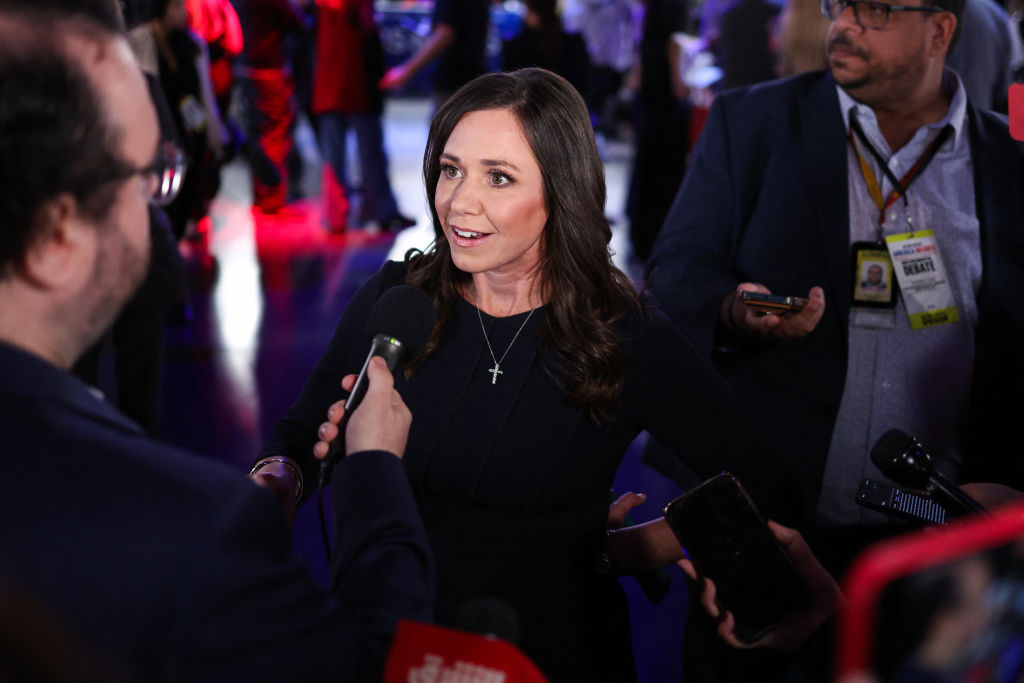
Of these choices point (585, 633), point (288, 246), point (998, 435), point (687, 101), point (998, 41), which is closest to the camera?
point (585, 633)

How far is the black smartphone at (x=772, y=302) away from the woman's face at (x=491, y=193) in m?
0.51

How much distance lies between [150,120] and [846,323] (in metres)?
1.67

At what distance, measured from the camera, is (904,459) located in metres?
1.29

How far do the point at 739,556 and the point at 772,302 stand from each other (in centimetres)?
76

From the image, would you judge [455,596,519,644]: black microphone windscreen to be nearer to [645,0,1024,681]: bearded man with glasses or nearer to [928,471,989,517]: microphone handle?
[928,471,989,517]: microphone handle

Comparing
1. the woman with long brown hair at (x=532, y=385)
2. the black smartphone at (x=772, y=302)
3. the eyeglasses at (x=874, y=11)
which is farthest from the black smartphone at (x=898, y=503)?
the eyeglasses at (x=874, y=11)

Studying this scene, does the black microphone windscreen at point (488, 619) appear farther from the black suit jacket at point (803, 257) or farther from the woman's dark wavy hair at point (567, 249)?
the black suit jacket at point (803, 257)

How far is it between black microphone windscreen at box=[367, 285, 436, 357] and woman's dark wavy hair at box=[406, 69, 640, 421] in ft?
Answer: 1.12

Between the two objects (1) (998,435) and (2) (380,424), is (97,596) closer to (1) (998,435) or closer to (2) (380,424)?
(2) (380,424)

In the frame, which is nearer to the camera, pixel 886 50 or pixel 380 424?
pixel 380 424

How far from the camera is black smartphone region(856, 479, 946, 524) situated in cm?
138

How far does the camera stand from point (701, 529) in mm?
1328

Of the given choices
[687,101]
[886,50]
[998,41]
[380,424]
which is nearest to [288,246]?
[687,101]

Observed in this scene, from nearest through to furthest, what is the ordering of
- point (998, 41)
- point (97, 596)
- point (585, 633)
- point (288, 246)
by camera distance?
point (97, 596) → point (585, 633) → point (998, 41) → point (288, 246)
